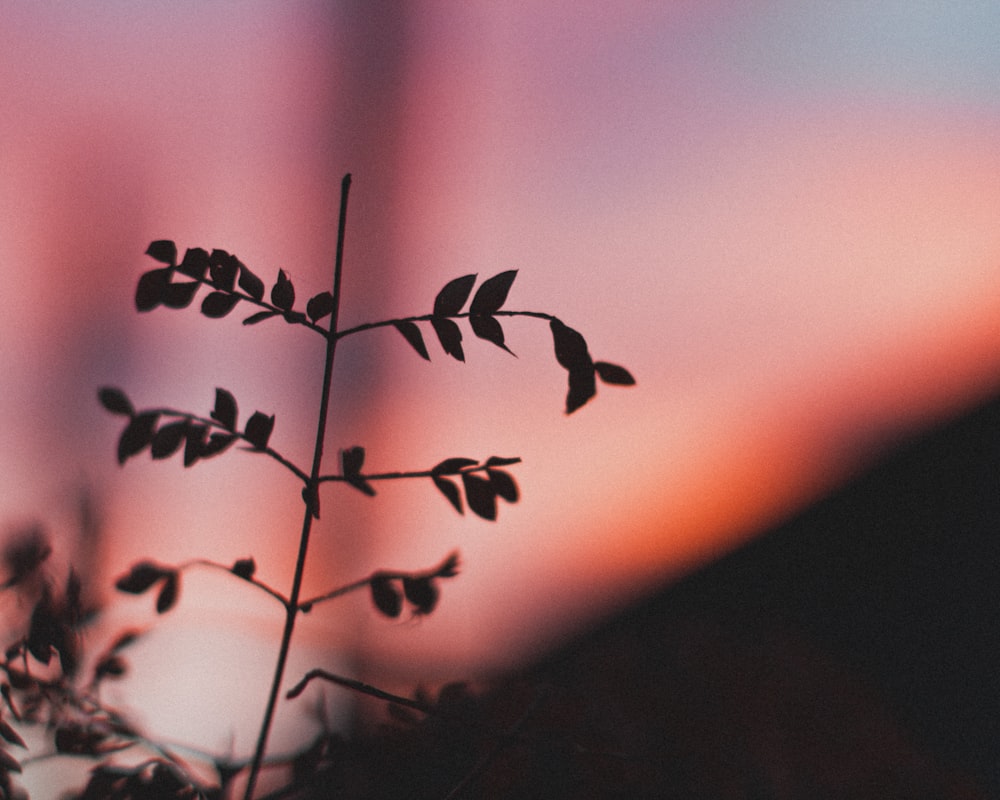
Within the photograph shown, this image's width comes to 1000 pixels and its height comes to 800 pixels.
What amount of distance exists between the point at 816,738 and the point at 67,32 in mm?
1775

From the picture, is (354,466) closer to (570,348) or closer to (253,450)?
(253,450)

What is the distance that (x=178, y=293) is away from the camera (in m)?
0.58

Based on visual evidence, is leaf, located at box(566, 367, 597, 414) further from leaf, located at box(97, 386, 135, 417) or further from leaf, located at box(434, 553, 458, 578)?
leaf, located at box(97, 386, 135, 417)

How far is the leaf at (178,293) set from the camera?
57cm

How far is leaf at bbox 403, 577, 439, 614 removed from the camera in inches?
25.4

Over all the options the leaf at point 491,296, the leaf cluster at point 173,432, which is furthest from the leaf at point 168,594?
the leaf at point 491,296

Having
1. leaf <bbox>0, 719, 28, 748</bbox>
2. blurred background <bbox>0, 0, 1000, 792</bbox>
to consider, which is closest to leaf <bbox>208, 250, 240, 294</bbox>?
leaf <bbox>0, 719, 28, 748</bbox>

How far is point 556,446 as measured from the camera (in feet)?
6.20

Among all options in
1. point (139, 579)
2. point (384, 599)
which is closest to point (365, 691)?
point (384, 599)

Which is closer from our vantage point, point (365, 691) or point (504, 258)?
point (365, 691)

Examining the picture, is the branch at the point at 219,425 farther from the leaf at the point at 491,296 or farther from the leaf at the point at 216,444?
the leaf at the point at 491,296

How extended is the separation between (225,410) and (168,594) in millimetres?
151

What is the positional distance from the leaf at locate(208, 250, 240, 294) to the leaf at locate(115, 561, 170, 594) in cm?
22

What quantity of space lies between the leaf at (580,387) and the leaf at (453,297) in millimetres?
97
